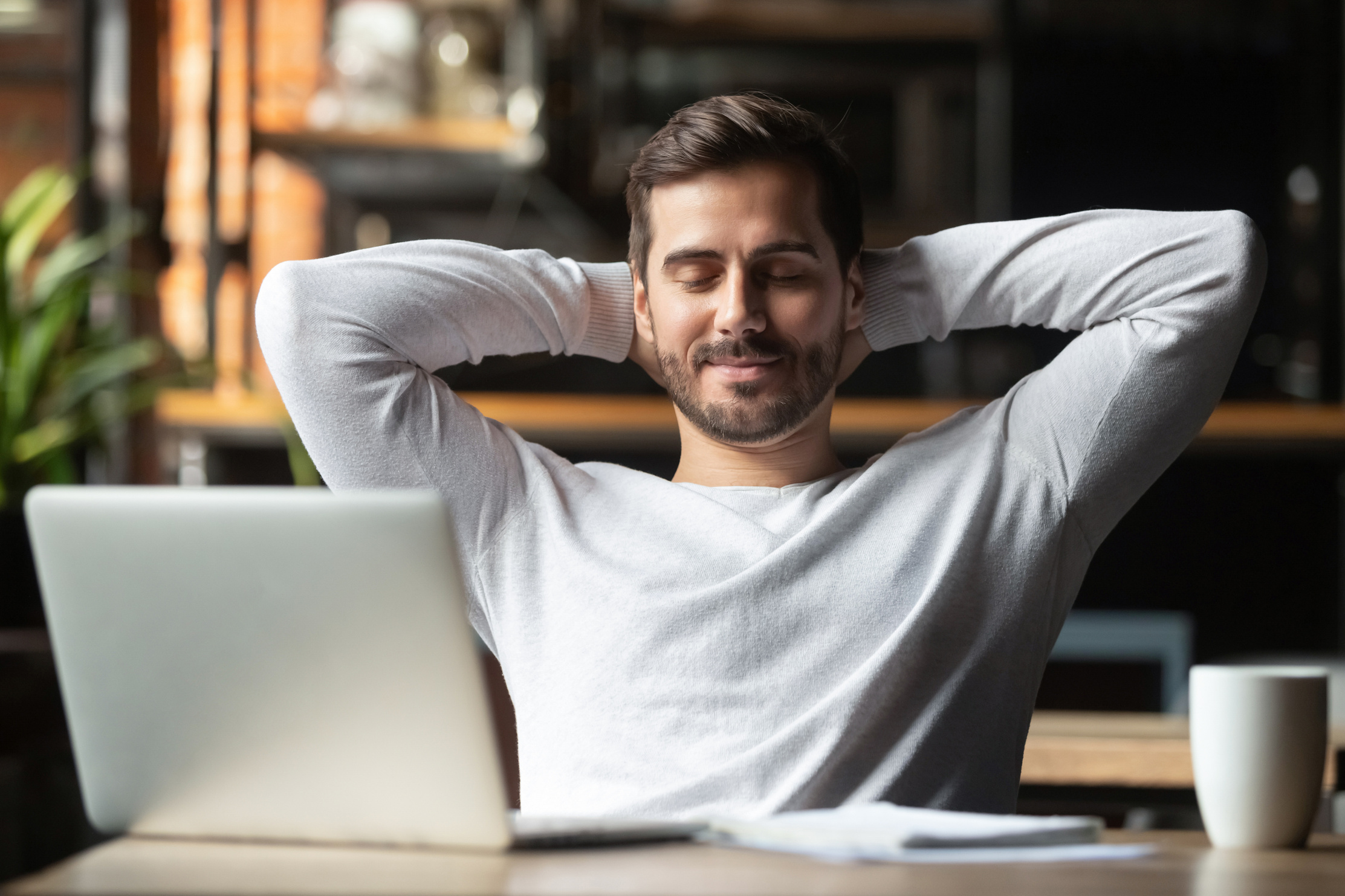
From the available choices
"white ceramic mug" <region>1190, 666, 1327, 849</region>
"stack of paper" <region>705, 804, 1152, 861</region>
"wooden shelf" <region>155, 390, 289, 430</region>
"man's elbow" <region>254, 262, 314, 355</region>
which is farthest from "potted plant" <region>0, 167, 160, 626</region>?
"white ceramic mug" <region>1190, 666, 1327, 849</region>

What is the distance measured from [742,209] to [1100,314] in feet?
1.13

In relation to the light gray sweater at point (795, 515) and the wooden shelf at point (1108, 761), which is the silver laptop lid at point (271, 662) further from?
the wooden shelf at point (1108, 761)

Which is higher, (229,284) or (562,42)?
(562,42)

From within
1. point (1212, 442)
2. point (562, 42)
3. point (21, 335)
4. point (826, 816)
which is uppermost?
point (562, 42)

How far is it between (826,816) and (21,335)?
74.5 inches

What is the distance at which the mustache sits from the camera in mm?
1215

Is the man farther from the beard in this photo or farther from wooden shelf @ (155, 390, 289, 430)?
wooden shelf @ (155, 390, 289, 430)

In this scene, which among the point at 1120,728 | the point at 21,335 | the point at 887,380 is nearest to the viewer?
the point at 1120,728

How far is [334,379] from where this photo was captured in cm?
121

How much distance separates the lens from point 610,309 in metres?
1.33

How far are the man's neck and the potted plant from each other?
129 centimetres

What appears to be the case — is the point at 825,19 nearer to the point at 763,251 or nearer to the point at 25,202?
the point at 25,202

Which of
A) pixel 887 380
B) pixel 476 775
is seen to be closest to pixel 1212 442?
pixel 887 380

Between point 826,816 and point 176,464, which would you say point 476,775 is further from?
point 176,464
